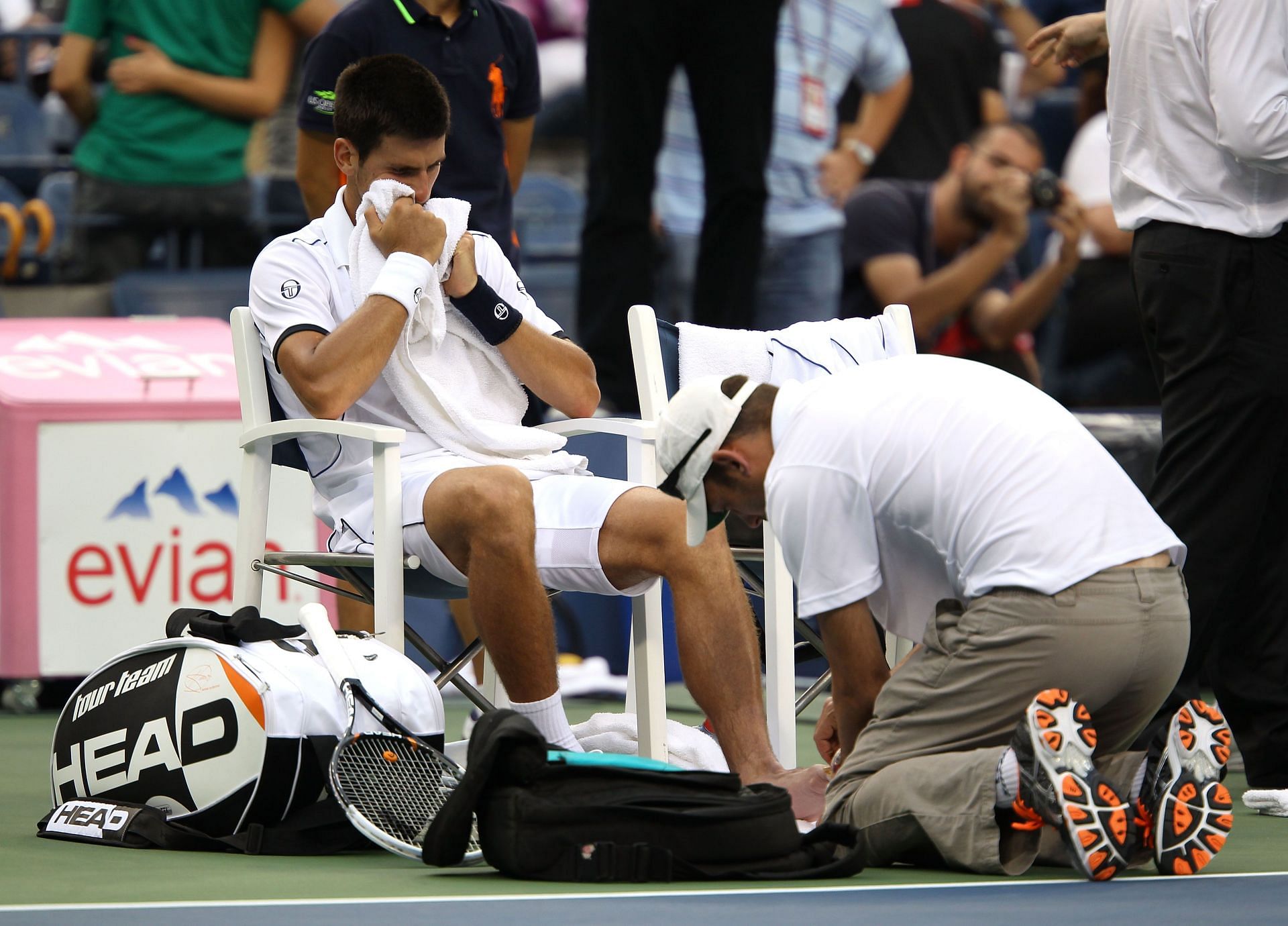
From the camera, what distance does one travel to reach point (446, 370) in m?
4.37

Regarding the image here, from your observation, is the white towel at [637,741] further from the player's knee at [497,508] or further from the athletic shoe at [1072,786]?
the athletic shoe at [1072,786]

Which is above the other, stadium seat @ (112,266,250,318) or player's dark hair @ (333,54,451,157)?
player's dark hair @ (333,54,451,157)

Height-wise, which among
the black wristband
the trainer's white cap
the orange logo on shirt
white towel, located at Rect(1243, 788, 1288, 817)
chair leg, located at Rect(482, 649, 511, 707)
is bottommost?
white towel, located at Rect(1243, 788, 1288, 817)

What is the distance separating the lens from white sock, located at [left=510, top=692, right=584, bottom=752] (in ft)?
13.0

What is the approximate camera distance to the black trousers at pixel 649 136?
6312 millimetres

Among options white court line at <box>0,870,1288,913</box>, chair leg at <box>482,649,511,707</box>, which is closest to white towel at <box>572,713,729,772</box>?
chair leg at <box>482,649,511,707</box>

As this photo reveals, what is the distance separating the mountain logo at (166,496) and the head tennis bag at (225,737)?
2302 millimetres

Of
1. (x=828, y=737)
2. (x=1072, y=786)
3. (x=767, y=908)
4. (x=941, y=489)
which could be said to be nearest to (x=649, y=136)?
(x=828, y=737)

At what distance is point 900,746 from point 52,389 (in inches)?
134

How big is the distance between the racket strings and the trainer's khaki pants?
2.17 ft

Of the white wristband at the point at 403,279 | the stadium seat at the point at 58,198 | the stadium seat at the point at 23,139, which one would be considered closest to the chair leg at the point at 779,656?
the white wristband at the point at 403,279

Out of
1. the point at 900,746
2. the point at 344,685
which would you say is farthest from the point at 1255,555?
the point at 344,685

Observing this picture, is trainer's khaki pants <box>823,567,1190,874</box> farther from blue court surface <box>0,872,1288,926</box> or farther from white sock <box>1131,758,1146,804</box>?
blue court surface <box>0,872,1288,926</box>

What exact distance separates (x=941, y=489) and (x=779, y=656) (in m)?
1.22
